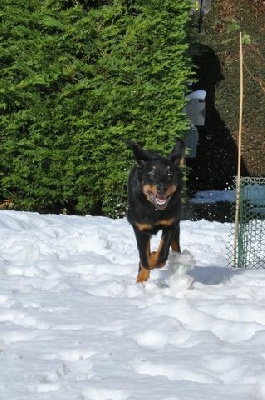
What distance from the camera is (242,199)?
816 cm

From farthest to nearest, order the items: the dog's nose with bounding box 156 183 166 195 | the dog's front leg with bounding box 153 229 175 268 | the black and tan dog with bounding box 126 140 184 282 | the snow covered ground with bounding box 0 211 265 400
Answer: the dog's front leg with bounding box 153 229 175 268 → the black and tan dog with bounding box 126 140 184 282 → the dog's nose with bounding box 156 183 166 195 → the snow covered ground with bounding box 0 211 265 400

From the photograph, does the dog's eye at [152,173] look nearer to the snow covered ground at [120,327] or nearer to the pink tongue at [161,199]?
the pink tongue at [161,199]

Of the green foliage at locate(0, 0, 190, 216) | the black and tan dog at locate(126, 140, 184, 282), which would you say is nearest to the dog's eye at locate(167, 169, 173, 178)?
the black and tan dog at locate(126, 140, 184, 282)

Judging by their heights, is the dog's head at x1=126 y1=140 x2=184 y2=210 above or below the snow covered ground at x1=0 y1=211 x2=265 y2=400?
above

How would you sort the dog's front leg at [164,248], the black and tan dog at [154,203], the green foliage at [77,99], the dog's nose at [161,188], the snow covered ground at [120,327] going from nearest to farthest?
the snow covered ground at [120,327] < the dog's nose at [161,188] < the black and tan dog at [154,203] < the dog's front leg at [164,248] < the green foliage at [77,99]

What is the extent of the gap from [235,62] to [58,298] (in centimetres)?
1118

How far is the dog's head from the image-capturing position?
5766 millimetres

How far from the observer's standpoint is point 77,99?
35.4 ft

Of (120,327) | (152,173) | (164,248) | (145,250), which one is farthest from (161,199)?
(120,327)

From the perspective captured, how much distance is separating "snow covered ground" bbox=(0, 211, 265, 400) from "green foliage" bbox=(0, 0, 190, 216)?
284 centimetres

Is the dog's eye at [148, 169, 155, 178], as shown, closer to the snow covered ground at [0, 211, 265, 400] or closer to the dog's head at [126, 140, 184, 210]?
the dog's head at [126, 140, 184, 210]

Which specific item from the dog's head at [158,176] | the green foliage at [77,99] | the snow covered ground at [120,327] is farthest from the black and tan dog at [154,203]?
the green foliage at [77,99]

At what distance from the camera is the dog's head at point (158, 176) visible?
5.77 m

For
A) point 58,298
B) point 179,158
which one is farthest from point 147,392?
point 179,158
